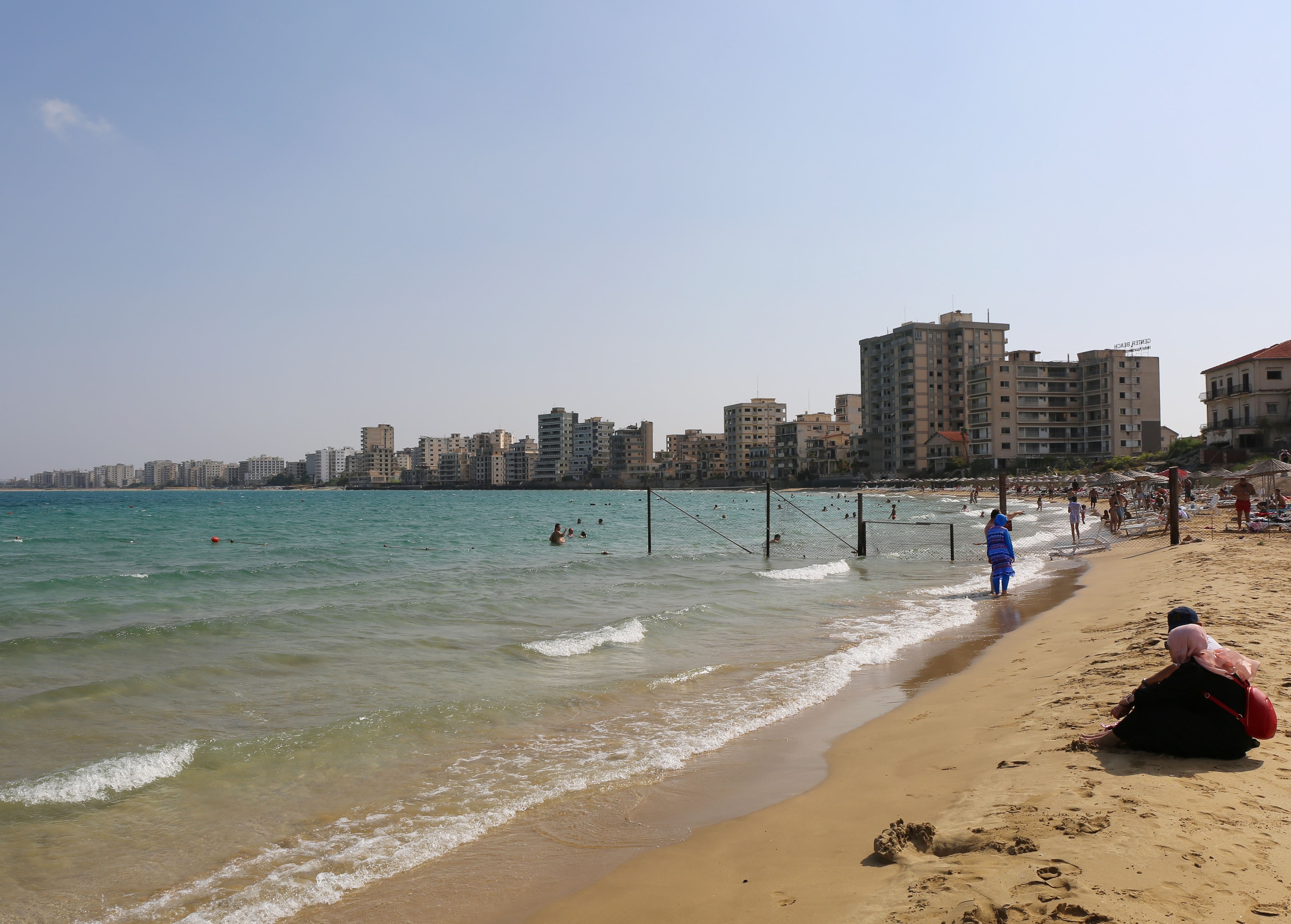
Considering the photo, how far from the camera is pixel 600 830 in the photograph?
588 centimetres

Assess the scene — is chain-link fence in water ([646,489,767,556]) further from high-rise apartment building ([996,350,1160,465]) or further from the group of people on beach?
high-rise apartment building ([996,350,1160,465])

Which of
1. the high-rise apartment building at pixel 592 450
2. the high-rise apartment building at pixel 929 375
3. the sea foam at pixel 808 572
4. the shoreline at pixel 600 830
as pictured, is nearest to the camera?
the shoreline at pixel 600 830

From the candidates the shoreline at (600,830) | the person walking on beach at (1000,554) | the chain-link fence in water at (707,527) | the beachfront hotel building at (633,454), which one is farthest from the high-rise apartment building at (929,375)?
the shoreline at (600,830)

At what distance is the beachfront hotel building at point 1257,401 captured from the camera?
60.2m

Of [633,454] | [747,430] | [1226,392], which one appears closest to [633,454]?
[633,454]

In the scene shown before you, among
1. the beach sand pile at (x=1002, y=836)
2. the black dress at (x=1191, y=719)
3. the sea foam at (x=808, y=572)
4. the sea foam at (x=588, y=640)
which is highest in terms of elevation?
the black dress at (x=1191, y=719)

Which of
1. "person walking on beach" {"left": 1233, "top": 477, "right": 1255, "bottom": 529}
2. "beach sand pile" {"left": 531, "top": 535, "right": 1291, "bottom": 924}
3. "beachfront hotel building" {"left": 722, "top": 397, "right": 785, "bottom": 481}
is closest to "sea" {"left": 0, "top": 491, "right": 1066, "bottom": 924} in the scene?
"beach sand pile" {"left": 531, "top": 535, "right": 1291, "bottom": 924}

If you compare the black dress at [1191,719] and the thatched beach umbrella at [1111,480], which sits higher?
the thatched beach umbrella at [1111,480]

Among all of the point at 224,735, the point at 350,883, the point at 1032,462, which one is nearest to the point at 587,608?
the point at 224,735

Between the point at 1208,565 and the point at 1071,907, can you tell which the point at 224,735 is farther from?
the point at 1208,565

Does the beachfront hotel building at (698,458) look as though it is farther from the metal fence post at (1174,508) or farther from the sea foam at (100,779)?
the sea foam at (100,779)

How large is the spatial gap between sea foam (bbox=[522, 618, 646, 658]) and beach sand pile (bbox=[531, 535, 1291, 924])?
5.71m

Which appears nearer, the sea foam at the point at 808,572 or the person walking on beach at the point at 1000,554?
the person walking on beach at the point at 1000,554

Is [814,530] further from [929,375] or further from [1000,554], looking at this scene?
[929,375]
